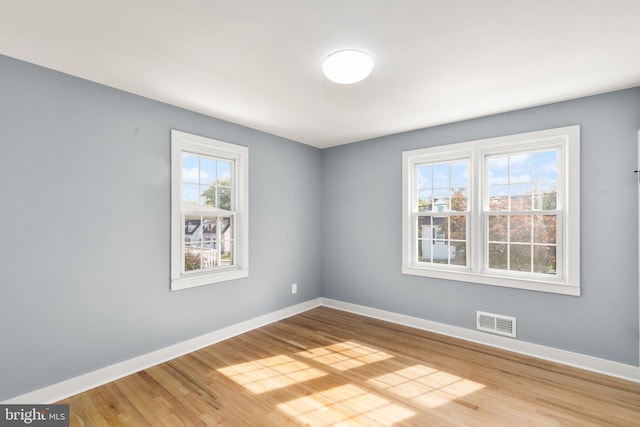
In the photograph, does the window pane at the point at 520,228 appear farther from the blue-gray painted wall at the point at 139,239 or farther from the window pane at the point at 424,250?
the window pane at the point at 424,250

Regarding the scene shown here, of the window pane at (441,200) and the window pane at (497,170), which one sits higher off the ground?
the window pane at (497,170)

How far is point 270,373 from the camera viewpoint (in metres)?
2.82

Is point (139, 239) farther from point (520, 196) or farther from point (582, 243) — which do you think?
point (582, 243)

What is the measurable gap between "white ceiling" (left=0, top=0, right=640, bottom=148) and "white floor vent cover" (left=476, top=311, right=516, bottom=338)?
231cm

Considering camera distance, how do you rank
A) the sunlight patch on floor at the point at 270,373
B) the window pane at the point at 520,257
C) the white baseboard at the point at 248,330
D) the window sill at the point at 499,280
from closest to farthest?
the white baseboard at the point at 248,330
the sunlight patch on floor at the point at 270,373
the window sill at the point at 499,280
the window pane at the point at 520,257

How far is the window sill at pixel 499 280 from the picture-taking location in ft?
9.86

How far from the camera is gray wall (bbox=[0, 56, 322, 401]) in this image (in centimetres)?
224

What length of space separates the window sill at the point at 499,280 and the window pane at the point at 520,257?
0.16 m

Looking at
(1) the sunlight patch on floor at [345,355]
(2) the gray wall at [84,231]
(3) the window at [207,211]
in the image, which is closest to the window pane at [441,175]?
(1) the sunlight patch on floor at [345,355]

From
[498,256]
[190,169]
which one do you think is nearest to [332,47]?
[190,169]

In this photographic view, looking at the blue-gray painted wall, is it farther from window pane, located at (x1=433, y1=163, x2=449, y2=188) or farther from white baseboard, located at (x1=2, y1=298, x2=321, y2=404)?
window pane, located at (x1=433, y1=163, x2=449, y2=188)

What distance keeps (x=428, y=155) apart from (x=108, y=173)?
357 cm

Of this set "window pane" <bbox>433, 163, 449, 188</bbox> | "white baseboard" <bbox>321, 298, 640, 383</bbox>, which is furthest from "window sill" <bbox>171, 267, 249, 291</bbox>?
"window pane" <bbox>433, 163, 449, 188</bbox>

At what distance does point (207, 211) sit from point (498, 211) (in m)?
3.38
